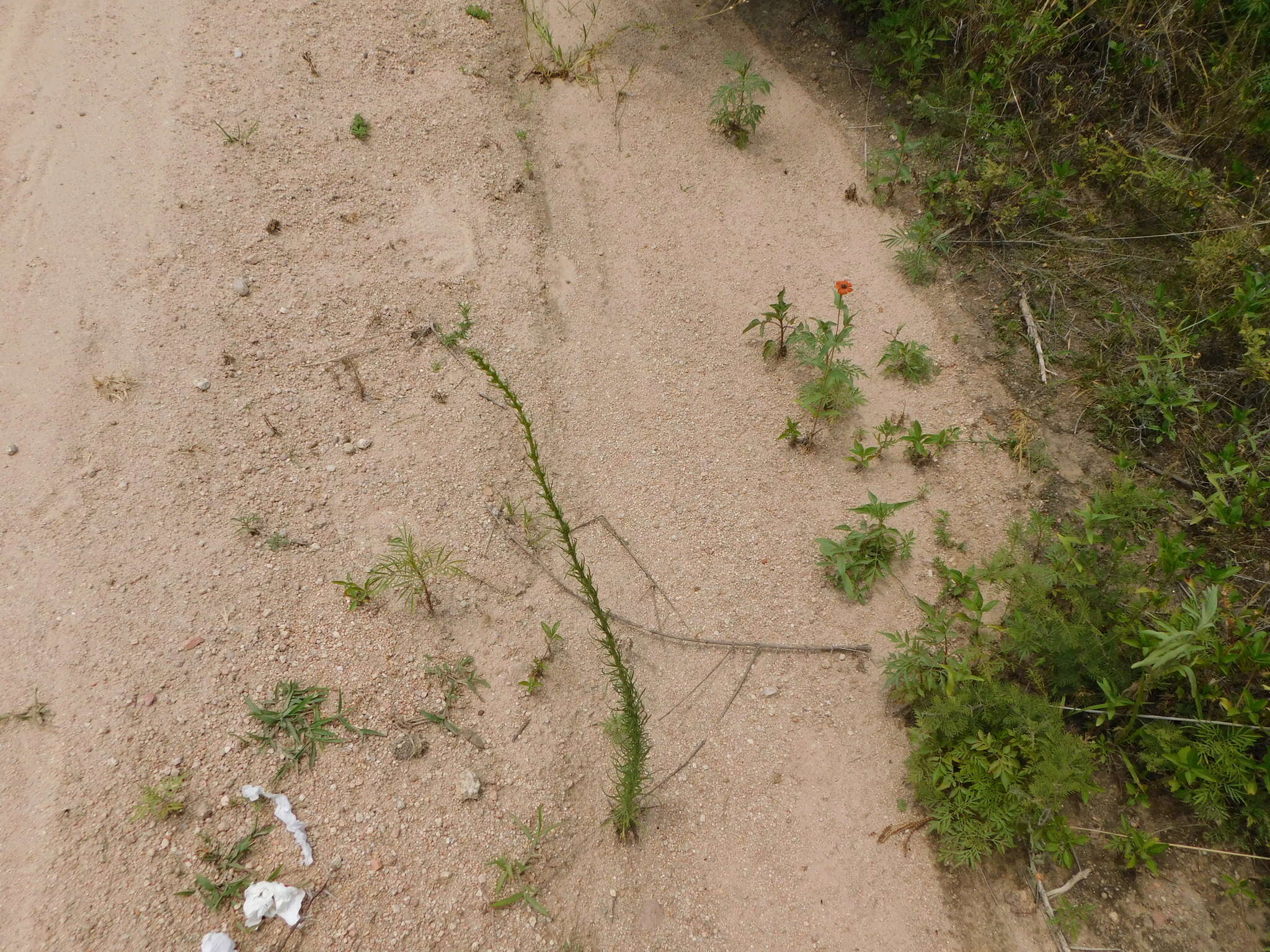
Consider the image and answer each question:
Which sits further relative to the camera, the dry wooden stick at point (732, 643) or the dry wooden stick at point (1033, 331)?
the dry wooden stick at point (1033, 331)

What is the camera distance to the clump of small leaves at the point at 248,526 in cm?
301

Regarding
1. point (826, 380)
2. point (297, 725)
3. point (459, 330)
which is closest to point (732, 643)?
point (826, 380)

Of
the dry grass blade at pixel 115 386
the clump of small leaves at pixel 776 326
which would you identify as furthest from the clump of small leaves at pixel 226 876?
the clump of small leaves at pixel 776 326

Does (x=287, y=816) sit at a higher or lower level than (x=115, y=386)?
lower

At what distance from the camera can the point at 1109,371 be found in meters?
3.61

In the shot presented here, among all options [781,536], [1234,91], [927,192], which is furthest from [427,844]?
[1234,91]

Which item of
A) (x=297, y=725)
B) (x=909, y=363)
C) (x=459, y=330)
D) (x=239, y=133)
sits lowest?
(x=297, y=725)

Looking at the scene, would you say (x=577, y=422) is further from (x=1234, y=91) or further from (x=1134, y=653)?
(x=1234, y=91)

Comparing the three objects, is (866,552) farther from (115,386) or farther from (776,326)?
(115,386)

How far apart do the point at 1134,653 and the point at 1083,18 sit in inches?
148

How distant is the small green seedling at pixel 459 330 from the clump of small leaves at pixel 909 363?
2.11 metres

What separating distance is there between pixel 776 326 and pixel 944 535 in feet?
4.67

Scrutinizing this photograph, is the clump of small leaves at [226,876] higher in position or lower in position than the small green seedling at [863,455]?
lower

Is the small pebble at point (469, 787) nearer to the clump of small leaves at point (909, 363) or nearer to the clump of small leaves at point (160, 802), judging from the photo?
the clump of small leaves at point (160, 802)
